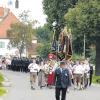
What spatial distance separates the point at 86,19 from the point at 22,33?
45.7m

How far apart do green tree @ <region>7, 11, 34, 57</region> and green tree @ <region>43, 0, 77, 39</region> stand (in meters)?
32.5

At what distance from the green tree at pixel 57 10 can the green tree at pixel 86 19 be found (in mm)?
6729

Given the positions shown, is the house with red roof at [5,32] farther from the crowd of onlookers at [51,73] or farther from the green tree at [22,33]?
the crowd of onlookers at [51,73]

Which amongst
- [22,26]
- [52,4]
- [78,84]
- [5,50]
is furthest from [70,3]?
[5,50]

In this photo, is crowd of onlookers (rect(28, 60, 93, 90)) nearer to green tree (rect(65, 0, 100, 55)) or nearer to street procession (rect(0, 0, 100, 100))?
street procession (rect(0, 0, 100, 100))

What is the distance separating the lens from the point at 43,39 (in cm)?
17812

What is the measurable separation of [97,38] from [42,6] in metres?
13.5

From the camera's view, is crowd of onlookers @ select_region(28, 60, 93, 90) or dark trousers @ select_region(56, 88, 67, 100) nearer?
dark trousers @ select_region(56, 88, 67, 100)

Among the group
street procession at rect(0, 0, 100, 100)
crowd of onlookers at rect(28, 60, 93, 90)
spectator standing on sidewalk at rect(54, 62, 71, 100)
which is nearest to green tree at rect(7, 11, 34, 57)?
street procession at rect(0, 0, 100, 100)

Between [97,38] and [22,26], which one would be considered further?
[22,26]

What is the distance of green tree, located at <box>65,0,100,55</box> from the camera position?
58188 millimetres

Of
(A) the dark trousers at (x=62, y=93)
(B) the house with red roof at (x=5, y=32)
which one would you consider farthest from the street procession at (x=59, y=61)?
(B) the house with red roof at (x=5, y=32)

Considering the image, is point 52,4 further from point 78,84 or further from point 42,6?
point 78,84

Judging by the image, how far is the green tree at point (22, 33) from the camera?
10269 centimetres
